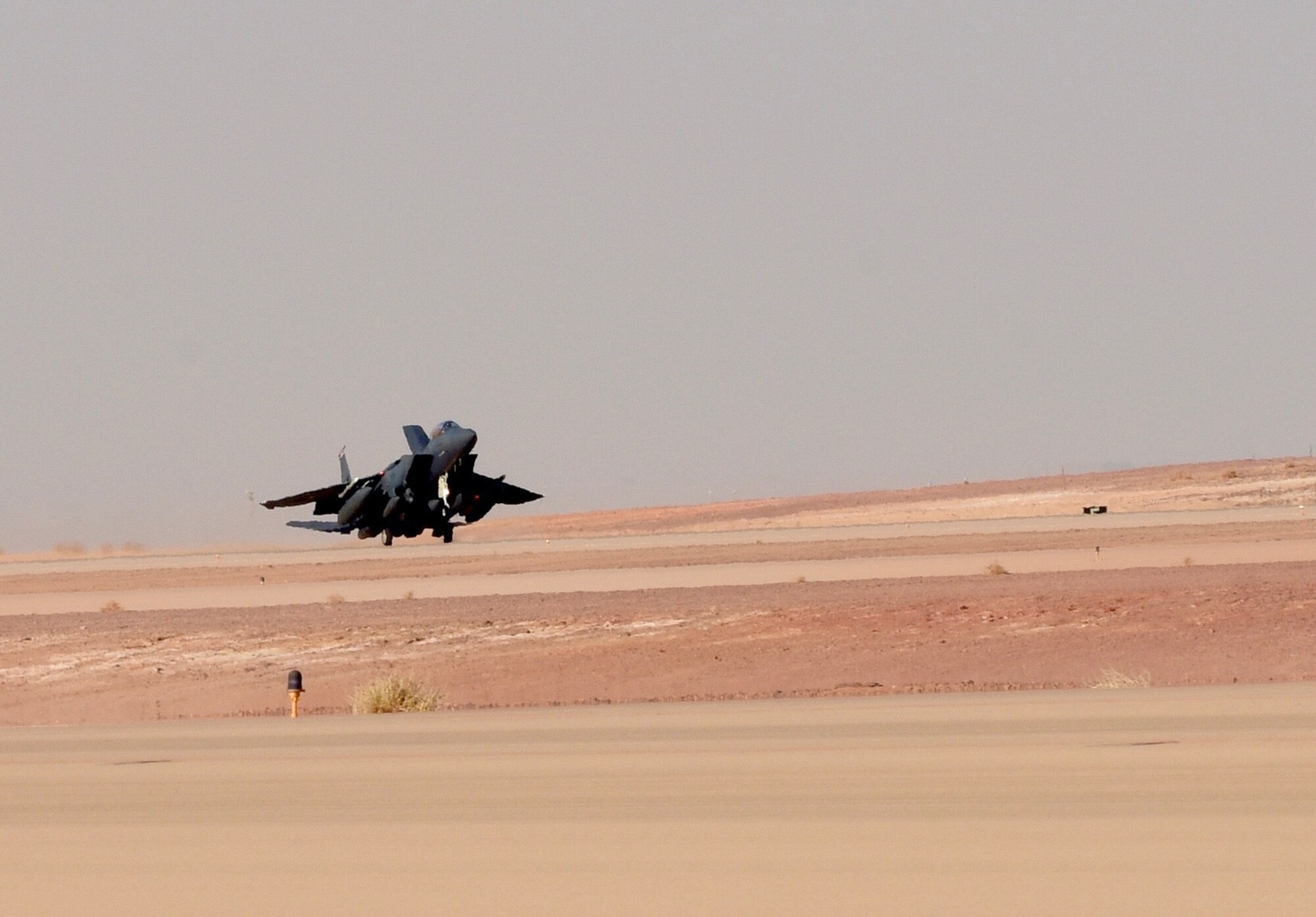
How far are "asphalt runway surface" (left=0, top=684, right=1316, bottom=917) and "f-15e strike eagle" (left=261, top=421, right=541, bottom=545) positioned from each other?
174ft

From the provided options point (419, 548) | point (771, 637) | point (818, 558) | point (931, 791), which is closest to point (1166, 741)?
point (931, 791)

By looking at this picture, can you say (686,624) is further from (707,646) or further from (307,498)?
(307,498)

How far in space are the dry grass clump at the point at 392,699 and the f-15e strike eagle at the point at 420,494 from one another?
1896 inches

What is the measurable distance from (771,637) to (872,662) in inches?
127

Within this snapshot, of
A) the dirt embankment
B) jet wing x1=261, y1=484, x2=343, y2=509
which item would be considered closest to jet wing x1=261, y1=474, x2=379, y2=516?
jet wing x1=261, y1=484, x2=343, y2=509

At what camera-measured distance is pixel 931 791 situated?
9578 millimetres

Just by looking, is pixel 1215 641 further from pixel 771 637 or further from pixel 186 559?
pixel 186 559

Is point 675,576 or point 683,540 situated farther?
point 683,540

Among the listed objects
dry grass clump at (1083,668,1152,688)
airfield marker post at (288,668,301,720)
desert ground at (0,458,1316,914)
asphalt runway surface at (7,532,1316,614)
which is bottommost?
dry grass clump at (1083,668,1152,688)

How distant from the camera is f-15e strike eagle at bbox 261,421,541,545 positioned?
67250 mm

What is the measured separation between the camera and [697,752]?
1191cm

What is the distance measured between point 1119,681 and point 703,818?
10.8 m

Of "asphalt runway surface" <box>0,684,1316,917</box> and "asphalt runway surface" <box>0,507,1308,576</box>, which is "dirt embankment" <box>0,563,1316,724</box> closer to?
"asphalt runway surface" <box>0,684,1316,917</box>

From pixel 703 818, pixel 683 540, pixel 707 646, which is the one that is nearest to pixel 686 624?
pixel 707 646
